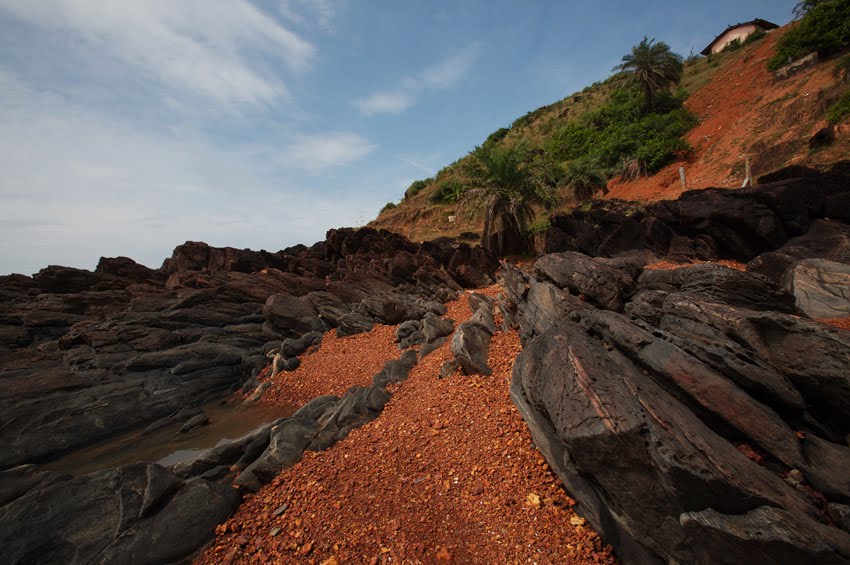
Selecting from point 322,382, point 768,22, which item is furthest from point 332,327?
point 768,22

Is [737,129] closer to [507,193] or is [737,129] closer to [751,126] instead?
[751,126]

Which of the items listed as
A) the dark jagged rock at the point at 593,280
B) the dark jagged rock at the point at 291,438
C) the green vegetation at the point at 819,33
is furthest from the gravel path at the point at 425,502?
the green vegetation at the point at 819,33

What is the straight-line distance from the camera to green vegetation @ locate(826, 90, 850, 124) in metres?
21.6

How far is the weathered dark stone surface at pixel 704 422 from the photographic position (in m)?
3.39

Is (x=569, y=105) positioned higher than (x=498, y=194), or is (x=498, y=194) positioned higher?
(x=569, y=105)

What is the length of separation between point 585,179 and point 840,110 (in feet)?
56.6

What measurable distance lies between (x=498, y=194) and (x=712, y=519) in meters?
23.3

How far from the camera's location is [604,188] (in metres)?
36.0

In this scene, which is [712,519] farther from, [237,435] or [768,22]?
[768,22]

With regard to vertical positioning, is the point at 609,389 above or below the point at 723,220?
below

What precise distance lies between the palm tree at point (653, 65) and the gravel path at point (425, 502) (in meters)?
46.4

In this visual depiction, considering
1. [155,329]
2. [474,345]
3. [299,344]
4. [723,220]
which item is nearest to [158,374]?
[155,329]

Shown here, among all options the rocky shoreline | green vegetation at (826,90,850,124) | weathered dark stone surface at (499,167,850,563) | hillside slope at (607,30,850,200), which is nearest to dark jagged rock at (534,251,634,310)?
the rocky shoreline

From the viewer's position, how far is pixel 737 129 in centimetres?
3091
